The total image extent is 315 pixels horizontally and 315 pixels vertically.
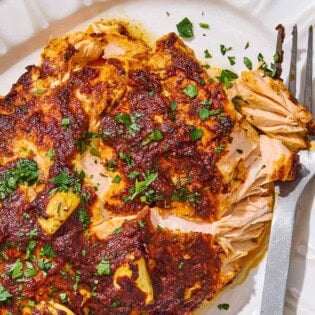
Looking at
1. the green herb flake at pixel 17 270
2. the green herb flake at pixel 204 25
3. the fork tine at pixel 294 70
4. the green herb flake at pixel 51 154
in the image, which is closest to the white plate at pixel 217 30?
the green herb flake at pixel 204 25

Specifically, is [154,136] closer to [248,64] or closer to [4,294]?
[248,64]

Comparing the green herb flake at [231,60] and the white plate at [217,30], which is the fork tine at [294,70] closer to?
the white plate at [217,30]

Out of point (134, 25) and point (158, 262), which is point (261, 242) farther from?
point (134, 25)

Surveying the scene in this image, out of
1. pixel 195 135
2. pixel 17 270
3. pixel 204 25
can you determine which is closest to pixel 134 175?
pixel 195 135

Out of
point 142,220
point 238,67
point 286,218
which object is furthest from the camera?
point 238,67

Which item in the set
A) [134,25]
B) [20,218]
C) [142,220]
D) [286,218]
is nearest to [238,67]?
[134,25]
